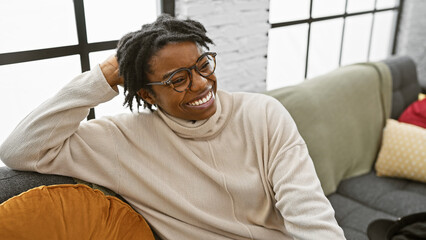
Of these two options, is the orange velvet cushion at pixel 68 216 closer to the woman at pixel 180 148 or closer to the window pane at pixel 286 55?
the woman at pixel 180 148

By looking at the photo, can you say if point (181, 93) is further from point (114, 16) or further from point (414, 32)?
point (414, 32)

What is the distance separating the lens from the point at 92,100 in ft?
4.10

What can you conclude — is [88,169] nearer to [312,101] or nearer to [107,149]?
[107,149]

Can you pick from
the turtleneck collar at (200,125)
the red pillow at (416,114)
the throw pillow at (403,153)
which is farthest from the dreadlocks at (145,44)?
the red pillow at (416,114)

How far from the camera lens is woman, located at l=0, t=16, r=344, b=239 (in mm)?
1206

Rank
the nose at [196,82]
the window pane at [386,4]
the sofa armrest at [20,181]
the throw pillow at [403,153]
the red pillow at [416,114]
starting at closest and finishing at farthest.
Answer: the sofa armrest at [20,181], the nose at [196,82], the throw pillow at [403,153], the red pillow at [416,114], the window pane at [386,4]

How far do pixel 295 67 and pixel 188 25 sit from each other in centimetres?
141

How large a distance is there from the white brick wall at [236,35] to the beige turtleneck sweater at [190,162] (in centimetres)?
55

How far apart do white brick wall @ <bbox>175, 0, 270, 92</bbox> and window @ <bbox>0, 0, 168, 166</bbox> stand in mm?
194

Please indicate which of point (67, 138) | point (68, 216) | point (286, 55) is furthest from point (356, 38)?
point (68, 216)

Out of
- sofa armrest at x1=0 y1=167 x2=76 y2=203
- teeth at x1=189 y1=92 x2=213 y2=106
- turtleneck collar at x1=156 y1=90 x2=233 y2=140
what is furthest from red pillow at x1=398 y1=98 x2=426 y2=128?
sofa armrest at x1=0 y1=167 x2=76 y2=203

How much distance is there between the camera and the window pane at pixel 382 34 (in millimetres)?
3006

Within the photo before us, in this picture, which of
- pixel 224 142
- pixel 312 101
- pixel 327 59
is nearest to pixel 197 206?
pixel 224 142

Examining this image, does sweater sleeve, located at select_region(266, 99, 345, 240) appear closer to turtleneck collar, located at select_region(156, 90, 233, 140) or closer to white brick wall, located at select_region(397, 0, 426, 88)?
turtleneck collar, located at select_region(156, 90, 233, 140)
